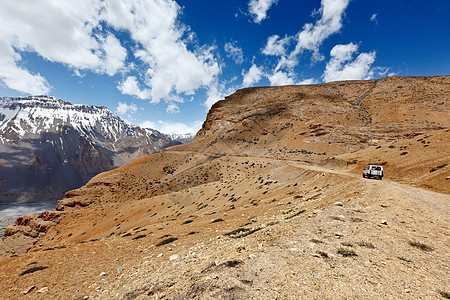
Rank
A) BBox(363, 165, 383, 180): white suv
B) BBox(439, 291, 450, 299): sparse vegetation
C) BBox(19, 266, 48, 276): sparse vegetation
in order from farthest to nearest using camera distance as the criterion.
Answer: BBox(363, 165, 383, 180): white suv < BBox(19, 266, 48, 276): sparse vegetation < BBox(439, 291, 450, 299): sparse vegetation

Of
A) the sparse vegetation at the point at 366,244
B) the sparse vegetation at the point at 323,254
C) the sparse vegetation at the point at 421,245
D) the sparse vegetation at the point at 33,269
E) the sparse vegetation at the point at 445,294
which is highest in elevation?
the sparse vegetation at the point at 323,254

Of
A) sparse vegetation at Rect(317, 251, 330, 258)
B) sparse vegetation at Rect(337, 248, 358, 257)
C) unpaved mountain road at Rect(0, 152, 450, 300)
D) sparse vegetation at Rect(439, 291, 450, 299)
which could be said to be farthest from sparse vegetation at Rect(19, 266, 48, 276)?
sparse vegetation at Rect(439, 291, 450, 299)

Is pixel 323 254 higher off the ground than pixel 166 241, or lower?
higher

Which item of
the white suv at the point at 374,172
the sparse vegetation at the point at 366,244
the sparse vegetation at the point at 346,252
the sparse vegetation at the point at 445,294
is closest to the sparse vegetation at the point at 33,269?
the sparse vegetation at the point at 346,252

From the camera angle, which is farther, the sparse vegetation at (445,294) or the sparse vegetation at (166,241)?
the sparse vegetation at (166,241)

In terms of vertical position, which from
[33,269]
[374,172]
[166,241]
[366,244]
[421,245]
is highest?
[374,172]

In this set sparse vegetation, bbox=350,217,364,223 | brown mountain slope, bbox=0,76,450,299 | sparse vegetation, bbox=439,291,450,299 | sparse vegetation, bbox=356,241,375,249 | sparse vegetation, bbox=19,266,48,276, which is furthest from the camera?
sparse vegetation, bbox=19,266,48,276

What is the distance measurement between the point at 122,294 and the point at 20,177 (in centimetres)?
27854

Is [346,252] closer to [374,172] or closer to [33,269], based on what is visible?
[33,269]

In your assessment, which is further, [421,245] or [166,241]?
[166,241]

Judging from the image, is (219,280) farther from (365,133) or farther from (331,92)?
(331,92)

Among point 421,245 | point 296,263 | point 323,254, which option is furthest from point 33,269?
point 421,245

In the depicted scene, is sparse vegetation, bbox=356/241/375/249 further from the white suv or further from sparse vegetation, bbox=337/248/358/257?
the white suv

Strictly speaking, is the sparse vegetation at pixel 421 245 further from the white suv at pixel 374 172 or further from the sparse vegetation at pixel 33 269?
the sparse vegetation at pixel 33 269
